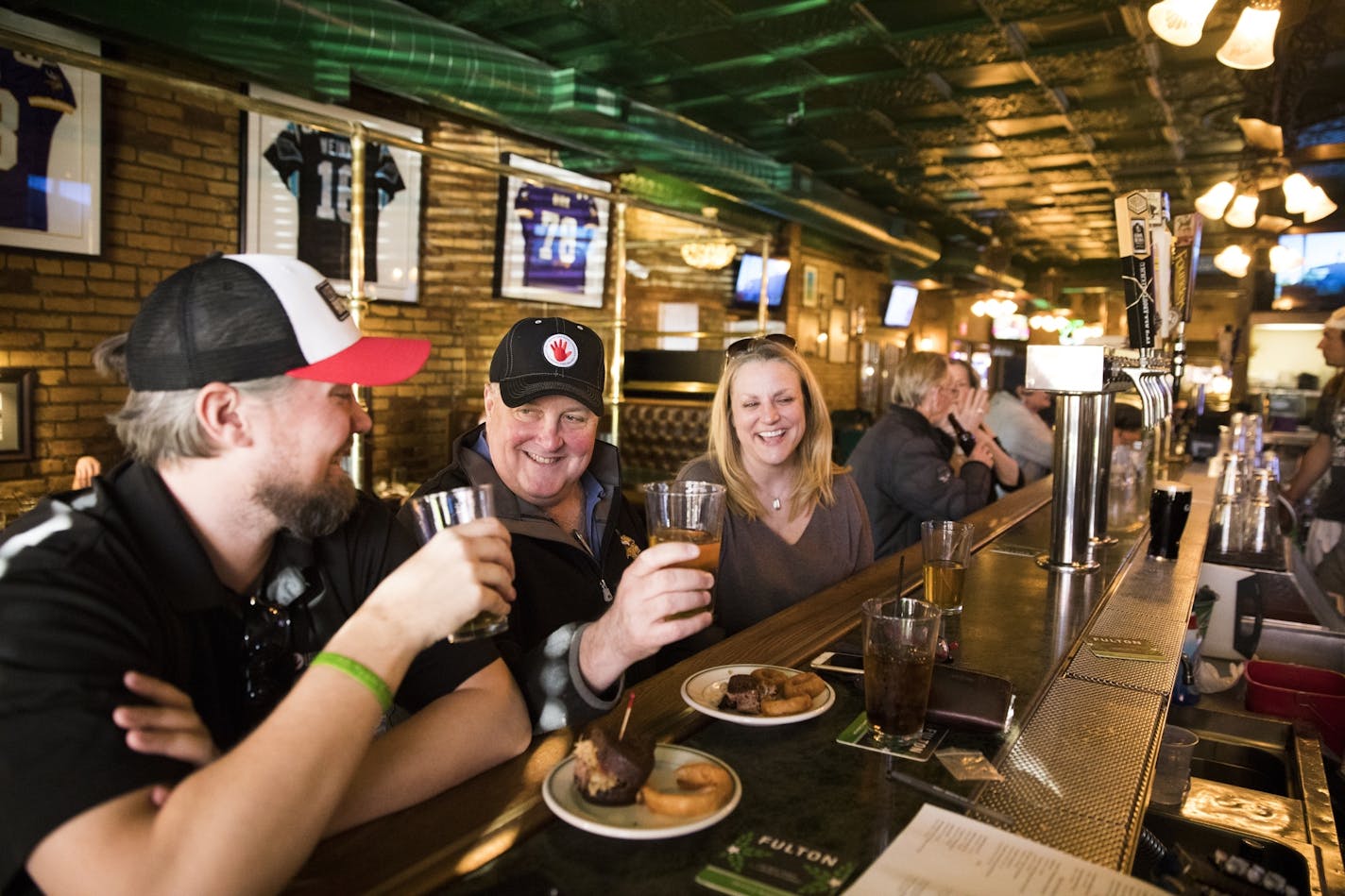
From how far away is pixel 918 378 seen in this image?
4.02m

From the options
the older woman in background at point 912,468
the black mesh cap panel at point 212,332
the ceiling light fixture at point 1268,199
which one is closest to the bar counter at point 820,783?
the black mesh cap panel at point 212,332

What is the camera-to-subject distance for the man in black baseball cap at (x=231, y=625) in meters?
0.82

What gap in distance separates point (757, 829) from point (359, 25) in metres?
4.23

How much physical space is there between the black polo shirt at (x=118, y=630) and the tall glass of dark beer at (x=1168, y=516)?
221cm

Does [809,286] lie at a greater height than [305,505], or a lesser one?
greater

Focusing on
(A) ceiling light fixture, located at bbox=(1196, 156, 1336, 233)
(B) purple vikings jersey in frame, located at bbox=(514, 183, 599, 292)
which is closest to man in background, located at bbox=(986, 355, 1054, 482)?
(A) ceiling light fixture, located at bbox=(1196, 156, 1336, 233)

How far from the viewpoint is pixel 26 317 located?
4.11 metres

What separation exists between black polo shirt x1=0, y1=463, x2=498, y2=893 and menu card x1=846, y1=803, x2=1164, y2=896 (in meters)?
0.66

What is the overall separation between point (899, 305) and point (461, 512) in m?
13.2

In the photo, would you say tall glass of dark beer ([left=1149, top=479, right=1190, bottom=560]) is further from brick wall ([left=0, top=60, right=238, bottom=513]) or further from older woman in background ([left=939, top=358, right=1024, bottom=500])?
brick wall ([left=0, top=60, right=238, bottom=513])

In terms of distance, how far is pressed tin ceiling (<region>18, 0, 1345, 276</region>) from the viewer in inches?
167

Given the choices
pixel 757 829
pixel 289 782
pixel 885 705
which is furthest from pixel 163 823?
pixel 885 705

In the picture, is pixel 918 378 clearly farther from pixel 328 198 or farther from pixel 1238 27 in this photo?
pixel 328 198

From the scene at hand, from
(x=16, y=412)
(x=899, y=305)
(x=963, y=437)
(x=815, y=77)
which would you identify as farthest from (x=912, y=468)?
(x=899, y=305)
